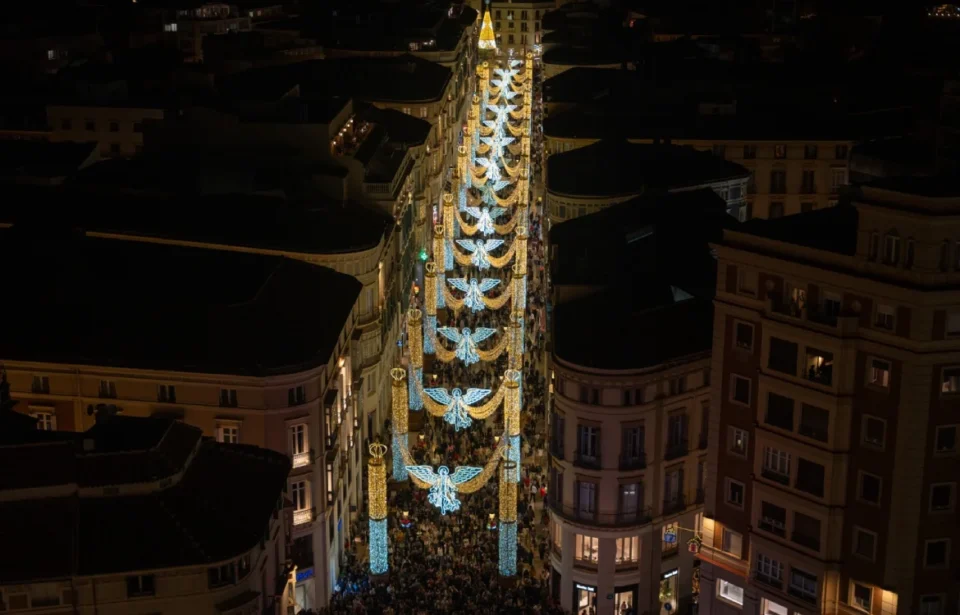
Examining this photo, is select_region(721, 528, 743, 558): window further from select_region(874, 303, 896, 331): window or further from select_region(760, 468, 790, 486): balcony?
select_region(874, 303, 896, 331): window

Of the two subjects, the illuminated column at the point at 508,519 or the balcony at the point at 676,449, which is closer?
the balcony at the point at 676,449

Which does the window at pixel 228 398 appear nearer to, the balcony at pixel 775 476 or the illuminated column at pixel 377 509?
the illuminated column at pixel 377 509

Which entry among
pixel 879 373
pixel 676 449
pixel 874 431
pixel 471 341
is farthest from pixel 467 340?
pixel 879 373

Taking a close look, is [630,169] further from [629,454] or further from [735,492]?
[735,492]

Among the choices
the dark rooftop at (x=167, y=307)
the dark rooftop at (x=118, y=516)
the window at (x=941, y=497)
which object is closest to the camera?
the dark rooftop at (x=118, y=516)

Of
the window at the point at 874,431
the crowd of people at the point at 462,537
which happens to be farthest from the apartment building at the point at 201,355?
the window at the point at 874,431

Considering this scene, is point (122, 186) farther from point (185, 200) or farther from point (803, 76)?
point (803, 76)
